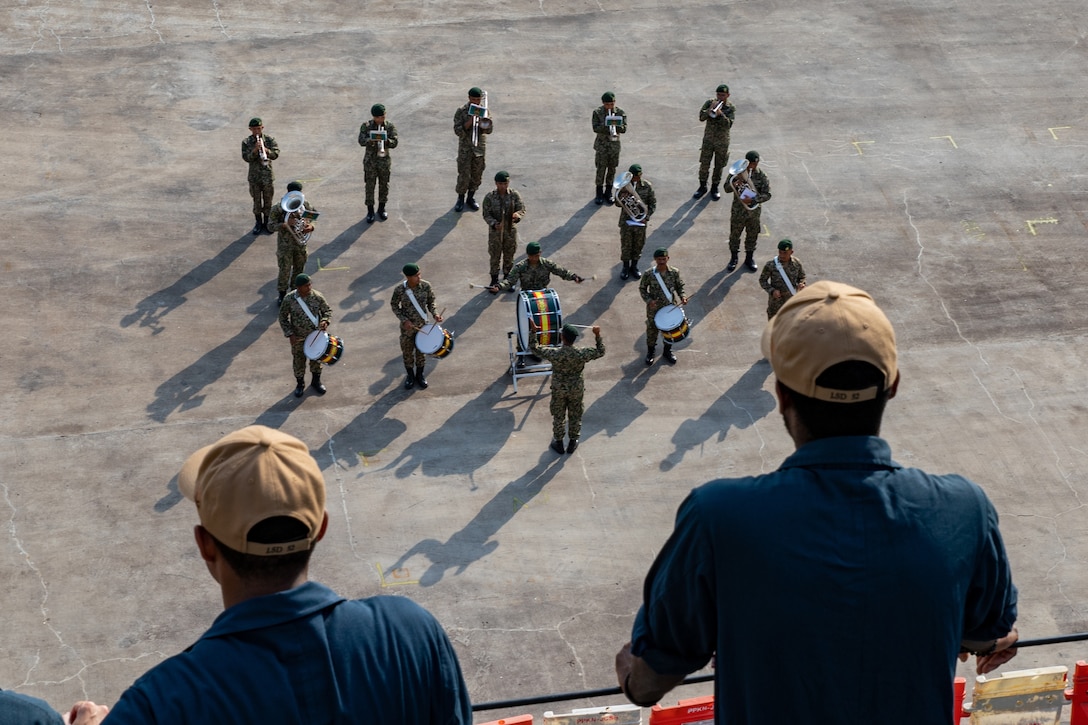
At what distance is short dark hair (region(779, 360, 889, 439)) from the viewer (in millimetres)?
3518

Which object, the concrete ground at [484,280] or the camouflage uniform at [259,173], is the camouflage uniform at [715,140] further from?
the camouflage uniform at [259,173]

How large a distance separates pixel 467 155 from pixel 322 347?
18.1 feet

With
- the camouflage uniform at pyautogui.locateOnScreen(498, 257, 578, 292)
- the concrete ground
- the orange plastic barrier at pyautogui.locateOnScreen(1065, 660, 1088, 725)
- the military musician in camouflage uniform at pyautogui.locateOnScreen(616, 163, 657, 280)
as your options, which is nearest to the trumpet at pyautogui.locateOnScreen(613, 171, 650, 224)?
the military musician in camouflage uniform at pyautogui.locateOnScreen(616, 163, 657, 280)

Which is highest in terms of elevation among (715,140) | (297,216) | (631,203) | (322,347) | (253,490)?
(253,490)

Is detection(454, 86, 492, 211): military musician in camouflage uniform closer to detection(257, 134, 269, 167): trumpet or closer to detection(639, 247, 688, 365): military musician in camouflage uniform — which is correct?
detection(257, 134, 269, 167): trumpet

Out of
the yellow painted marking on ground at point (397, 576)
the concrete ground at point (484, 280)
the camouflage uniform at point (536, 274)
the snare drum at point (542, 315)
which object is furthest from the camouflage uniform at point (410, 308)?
the yellow painted marking on ground at point (397, 576)

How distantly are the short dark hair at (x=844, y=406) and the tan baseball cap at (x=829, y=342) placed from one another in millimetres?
14

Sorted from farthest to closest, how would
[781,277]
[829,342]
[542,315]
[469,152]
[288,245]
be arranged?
[469,152] → [288,245] → [781,277] → [542,315] → [829,342]

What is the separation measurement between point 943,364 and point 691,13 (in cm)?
1146

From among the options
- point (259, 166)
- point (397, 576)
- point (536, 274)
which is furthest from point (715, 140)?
point (397, 576)

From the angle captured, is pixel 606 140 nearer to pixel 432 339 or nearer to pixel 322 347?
pixel 432 339

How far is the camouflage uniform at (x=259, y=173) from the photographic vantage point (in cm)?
1980

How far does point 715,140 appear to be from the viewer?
70.2 feet

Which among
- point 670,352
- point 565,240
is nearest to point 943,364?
point 670,352
